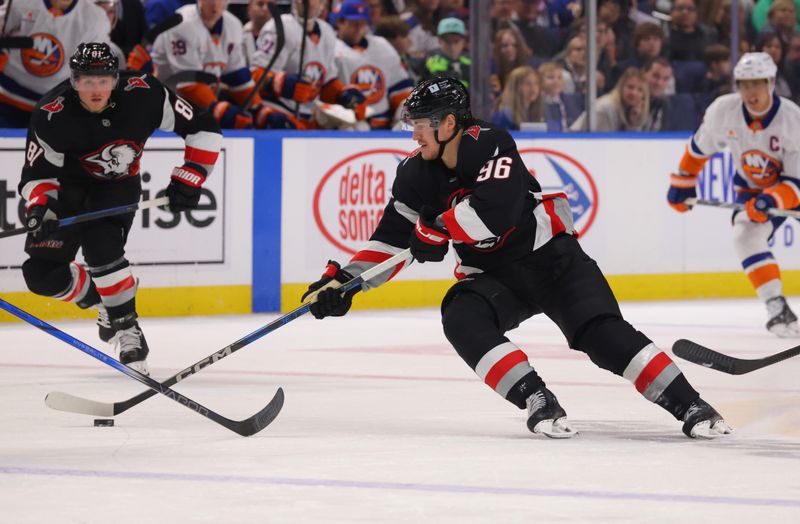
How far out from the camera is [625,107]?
860cm

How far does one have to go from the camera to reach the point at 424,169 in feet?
13.4

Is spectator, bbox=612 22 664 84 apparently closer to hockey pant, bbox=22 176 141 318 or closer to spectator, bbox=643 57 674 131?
spectator, bbox=643 57 674 131

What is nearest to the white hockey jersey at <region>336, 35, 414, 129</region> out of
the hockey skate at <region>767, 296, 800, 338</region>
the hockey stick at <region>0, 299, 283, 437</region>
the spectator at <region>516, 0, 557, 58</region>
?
the spectator at <region>516, 0, 557, 58</region>

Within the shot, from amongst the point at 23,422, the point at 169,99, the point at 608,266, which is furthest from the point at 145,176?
the point at 23,422

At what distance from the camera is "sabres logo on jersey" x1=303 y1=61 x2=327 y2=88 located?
26.2ft

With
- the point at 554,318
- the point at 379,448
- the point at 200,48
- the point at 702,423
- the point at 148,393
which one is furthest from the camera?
the point at 200,48

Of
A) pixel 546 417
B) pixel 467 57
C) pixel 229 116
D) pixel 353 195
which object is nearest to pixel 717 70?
pixel 467 57

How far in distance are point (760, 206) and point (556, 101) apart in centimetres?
206

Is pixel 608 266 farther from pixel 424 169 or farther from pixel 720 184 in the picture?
pixel 424 169

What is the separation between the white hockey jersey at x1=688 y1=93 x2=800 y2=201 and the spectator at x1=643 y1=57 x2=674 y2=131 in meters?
1.77

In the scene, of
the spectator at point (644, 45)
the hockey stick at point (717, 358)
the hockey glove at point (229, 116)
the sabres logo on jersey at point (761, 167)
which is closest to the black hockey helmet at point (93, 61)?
the hockey stick at point (717, 358)

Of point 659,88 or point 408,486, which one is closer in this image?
point 408,486

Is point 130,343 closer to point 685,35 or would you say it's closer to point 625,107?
point 625,107

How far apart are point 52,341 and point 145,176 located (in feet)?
3.86
